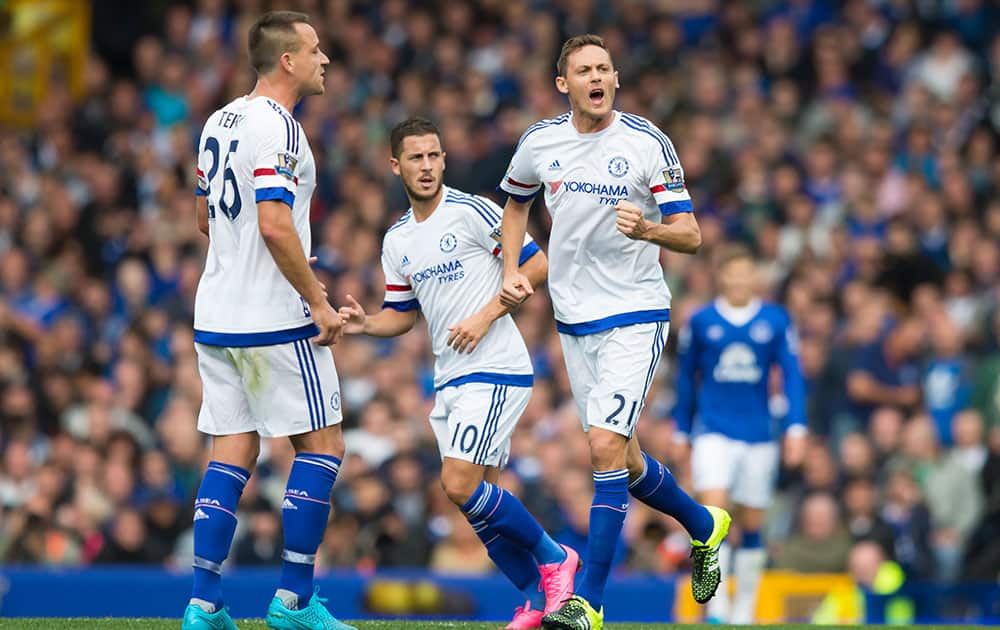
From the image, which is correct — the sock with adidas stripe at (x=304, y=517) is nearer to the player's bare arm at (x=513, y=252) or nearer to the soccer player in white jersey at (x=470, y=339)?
the soccer player in white jersey at (x=470, y=339)

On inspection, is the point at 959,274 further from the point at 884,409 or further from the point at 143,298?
the point at 143,298

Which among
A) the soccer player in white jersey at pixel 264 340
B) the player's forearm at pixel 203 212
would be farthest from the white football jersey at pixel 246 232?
the player's forearm at pixel 203 212

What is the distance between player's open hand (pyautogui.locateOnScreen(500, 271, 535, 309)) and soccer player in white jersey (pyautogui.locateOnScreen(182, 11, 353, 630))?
0.99 meters

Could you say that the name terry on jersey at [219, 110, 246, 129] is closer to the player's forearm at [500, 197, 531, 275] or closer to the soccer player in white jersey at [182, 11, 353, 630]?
the soccer player in white jersey at [182, 11, 353, 630]

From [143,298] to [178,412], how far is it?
2.20 metres

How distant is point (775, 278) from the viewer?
15117mm

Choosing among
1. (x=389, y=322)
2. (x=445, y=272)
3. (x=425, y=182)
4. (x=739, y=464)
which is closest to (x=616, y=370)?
(x=445, y=272)

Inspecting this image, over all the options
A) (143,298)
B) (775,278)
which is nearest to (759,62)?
(775,278)

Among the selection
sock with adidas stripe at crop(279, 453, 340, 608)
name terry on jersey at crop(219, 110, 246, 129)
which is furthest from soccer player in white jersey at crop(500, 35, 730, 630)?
name terry on jersey at crop(219, 110, 246, 129)

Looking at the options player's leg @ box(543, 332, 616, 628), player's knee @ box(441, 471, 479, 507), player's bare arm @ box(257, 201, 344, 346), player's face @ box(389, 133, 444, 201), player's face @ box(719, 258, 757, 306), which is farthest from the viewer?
player's face @ box(719, 258, 757, 306)

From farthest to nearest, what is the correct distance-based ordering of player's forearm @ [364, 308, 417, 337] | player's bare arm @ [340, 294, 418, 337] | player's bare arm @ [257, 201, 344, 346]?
1. player's forearm @ [364, 308, 417, 337]
2. player's bare arm @ [340, 294, 418, 337]
3. player's bare arm @ [257, 201, 344, 346]

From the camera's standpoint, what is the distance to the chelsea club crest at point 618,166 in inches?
325

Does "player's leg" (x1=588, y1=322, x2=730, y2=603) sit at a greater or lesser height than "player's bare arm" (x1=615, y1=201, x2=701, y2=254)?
lesser

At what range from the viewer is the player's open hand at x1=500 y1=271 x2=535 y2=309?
830 centimetres
